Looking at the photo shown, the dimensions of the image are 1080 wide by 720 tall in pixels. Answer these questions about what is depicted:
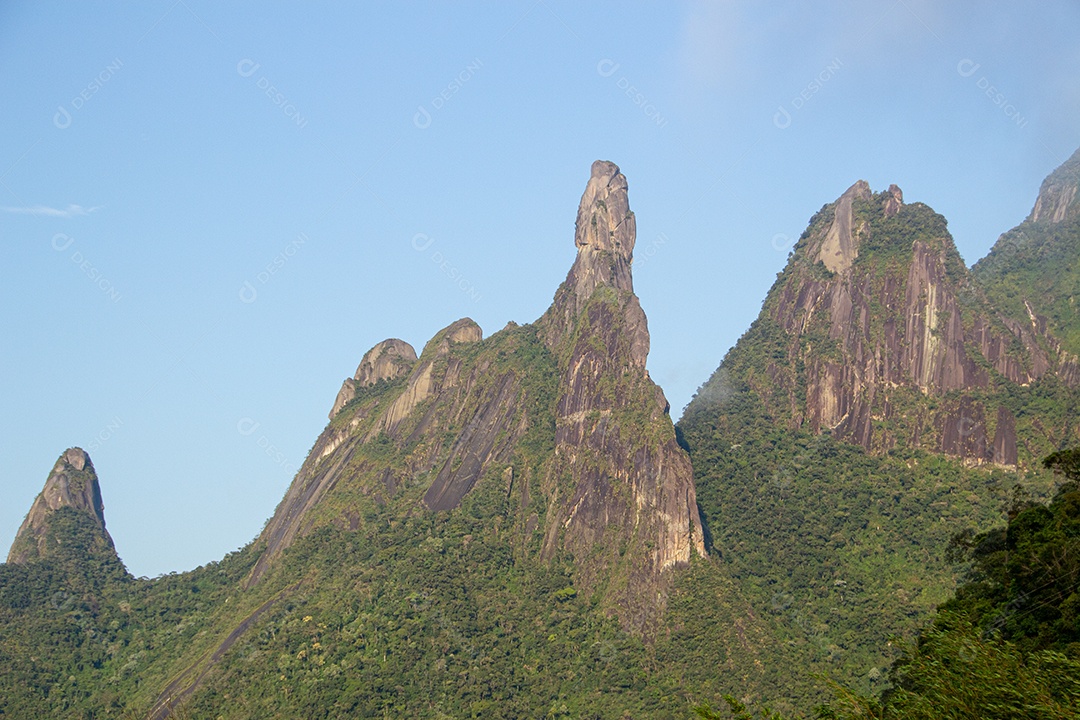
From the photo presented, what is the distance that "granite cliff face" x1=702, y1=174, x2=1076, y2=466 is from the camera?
348 feet

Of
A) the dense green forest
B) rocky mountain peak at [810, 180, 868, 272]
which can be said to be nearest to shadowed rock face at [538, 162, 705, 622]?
rocky mountain peak at [810, 180, 868, 272]

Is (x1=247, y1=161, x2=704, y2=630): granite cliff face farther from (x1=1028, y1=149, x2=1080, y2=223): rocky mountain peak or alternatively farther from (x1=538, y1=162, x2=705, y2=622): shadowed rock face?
(x1=1028, y1=149, x2=1080, y2=223): rocky mountain peak

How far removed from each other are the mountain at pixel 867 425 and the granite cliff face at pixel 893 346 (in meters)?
0.15

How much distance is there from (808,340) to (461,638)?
43.8 metres

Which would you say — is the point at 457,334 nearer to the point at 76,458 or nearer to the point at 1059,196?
the point at 76,458

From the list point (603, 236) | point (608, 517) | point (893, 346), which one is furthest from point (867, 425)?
point (603, 236)

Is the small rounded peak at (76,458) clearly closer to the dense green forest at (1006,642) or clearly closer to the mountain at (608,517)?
the mountain at (608,517)

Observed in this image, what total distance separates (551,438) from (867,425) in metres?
25.4

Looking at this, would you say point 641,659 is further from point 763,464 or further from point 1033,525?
point 1033,525

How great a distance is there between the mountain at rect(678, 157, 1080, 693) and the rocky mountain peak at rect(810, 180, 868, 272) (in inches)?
6.2

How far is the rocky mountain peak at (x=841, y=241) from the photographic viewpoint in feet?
395

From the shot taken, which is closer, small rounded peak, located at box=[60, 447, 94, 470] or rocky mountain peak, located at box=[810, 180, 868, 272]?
rocky mountain peak, located at box=[810, 180, 868, 272]

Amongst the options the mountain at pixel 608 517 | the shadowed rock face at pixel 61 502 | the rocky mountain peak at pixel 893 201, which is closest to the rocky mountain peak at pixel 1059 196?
the mountain at pixel 608 517

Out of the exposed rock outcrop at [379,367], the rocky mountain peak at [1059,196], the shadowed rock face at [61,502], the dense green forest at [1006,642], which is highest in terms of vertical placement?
the rocky mountain peak at [1059,196]
